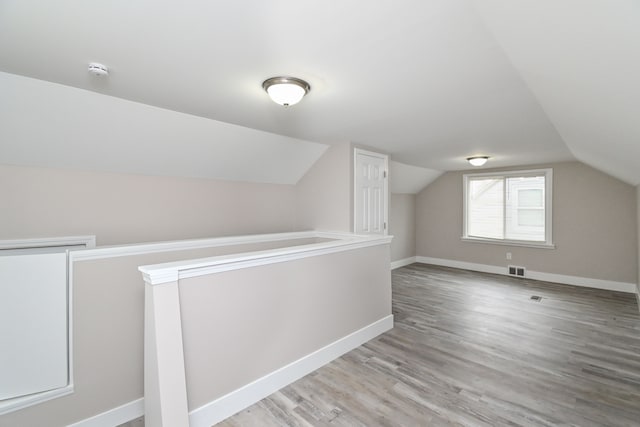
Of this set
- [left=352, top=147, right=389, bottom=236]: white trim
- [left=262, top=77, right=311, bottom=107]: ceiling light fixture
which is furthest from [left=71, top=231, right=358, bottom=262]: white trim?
[left=262, top=77, right=311, bottom=107]: ceiling light fixture

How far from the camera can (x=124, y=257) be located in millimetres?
2176

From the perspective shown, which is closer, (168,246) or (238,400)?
(238,400)

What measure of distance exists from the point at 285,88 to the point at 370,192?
7.41ft

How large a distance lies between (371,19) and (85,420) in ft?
9.37

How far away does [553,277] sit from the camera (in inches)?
208

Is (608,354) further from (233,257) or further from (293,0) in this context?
(293,0)

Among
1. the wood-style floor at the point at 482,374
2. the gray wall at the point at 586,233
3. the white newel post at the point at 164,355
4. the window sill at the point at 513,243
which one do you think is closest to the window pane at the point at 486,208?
the window sill at the point at 513,243

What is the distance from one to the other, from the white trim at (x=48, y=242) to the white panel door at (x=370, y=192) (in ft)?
8.95

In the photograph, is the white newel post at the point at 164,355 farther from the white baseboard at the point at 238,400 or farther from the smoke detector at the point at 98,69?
the smoke detector at the point at 98,69

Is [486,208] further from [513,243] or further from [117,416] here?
[117,416]

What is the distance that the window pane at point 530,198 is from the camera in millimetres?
5465

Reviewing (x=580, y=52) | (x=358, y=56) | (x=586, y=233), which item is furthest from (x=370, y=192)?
(x=586, y=233)

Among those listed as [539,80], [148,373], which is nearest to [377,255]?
[539,80]

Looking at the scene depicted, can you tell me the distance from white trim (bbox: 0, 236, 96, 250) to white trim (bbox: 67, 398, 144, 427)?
1377 millimetres
